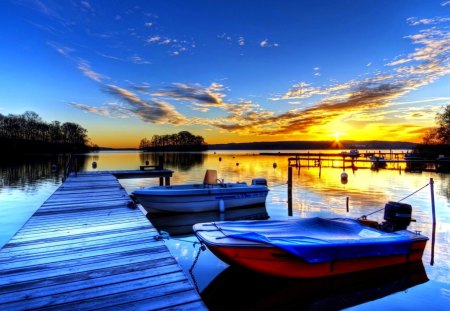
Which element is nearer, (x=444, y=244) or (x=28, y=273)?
(x=28, y=273)

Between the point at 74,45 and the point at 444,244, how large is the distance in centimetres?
2908

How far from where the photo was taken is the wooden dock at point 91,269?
13.1 ft

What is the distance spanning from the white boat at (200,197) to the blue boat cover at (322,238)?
7.37 metres

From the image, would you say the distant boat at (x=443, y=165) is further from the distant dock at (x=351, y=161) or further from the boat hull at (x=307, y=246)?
the boat hull at (x=307, y=246)

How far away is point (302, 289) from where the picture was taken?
25.6 feet

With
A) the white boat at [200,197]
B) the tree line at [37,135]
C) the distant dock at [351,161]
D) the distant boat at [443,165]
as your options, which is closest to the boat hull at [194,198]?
the white boat at [200,197]

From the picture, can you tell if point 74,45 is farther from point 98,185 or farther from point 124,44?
point 98,185

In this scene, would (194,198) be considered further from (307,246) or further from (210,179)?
(307,246)

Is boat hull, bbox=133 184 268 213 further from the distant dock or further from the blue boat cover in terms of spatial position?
the distant dock

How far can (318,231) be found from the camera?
859 cm

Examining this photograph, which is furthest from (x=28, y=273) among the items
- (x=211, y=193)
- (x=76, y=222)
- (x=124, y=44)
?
(x=124, y=44)

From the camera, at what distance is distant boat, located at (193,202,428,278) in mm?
7285

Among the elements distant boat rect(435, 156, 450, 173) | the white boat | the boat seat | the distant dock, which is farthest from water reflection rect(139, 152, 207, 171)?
distant boat rect(435, 156, 450, 173)

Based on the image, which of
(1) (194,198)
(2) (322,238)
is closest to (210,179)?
(1) (194,198)
